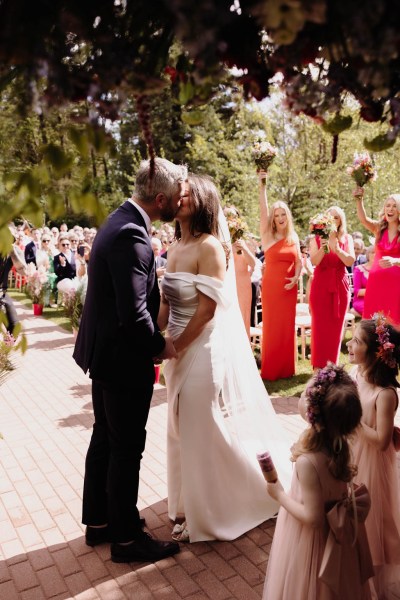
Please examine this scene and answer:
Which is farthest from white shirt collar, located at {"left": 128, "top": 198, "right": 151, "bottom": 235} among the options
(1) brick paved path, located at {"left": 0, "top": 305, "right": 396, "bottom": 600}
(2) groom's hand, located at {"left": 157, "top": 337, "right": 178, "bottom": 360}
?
(1) brick paved path, located at {"left": 0, "top": 305, "right": 396, "bottom": 600}

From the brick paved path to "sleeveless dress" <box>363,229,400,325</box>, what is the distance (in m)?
2.06

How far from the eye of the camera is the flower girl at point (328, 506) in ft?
7.70

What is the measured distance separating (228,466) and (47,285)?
12006mm

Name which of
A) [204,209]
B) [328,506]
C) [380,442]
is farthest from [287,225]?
[328,506]

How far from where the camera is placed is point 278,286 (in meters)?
7.29

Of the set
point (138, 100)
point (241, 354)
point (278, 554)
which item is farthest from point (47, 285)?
point (138, 100)

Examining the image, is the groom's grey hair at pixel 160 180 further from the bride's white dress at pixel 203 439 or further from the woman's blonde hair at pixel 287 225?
the woman's blonde hair at pixel 287 225

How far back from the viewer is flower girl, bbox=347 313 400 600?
9.90ft

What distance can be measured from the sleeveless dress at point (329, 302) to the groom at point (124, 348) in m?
4.10

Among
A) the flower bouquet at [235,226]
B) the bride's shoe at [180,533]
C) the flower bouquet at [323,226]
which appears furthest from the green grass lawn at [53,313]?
the bride's shoe at [180,533]

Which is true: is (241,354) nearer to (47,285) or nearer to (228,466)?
(228,466)

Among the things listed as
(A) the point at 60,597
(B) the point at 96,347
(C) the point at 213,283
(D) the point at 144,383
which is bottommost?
(A) the point at 60,597

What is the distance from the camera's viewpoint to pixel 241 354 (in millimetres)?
3941

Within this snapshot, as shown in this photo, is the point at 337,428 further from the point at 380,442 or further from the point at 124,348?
the point at 124,348
